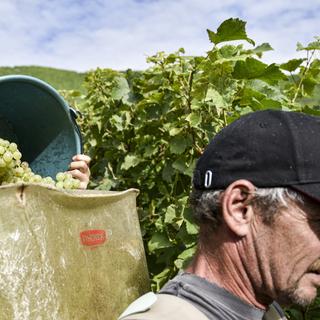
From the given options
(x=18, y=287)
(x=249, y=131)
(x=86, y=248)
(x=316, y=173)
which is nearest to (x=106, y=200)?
(x=86, y=248)

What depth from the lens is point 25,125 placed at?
2.38 m

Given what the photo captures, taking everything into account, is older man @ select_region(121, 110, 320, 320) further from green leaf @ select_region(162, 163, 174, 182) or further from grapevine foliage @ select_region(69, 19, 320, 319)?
green leaf @ select_region(162, 163, 174, 182)

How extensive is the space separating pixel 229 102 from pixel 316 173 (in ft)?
2.77

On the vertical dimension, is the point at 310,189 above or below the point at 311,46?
below

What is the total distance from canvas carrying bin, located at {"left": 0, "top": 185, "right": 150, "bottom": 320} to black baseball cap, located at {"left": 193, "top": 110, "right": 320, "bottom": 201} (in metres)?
0.37

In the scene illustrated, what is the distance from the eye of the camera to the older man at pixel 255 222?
1250 mm

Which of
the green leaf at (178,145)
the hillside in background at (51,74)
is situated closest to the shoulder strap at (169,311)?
the green leaf at (178,145)

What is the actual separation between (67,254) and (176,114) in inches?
46.3

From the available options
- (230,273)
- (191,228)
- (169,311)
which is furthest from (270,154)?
(191,228)

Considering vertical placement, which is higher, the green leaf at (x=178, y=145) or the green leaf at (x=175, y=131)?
the green leaf at (x=175, y=131)

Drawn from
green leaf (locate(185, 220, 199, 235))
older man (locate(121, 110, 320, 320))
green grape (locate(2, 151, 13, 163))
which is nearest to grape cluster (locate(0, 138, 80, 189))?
green grape (locate(2, 151, 13, 163))

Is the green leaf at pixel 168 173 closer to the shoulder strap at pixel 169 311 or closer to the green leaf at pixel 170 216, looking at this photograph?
the green leaf at pixel 170 216

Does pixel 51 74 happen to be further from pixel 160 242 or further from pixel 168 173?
pixel 160 242

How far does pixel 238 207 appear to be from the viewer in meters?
1.29
